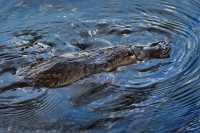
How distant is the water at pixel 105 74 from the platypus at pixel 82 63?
0.27ft

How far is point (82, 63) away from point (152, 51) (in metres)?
1.06

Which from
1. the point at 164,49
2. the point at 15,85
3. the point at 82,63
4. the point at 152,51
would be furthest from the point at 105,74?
the point at 15,85

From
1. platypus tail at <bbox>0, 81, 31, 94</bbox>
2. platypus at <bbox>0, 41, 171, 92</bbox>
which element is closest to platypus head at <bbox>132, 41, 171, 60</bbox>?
platypus at <bbox>0, 41, 171, 92</bbox>

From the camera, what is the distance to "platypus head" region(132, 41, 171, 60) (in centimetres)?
571

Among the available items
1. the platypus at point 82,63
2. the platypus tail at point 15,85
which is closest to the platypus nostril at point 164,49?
the platypus at point 82,63

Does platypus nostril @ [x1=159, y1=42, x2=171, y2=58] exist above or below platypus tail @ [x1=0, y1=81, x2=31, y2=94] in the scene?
above

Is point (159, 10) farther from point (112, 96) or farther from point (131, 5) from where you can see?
point (112, 96)

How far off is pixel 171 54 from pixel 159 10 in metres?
1.15

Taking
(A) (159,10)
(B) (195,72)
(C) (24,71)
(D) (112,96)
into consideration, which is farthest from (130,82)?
(A) (159,10)

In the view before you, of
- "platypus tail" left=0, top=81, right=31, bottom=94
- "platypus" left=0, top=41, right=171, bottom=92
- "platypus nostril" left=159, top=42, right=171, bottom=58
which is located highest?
"platypus nostril" left=159, top=42, right=171, bottom=58

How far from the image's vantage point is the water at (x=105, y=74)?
460 centimetres

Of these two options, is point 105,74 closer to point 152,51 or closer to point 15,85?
point 152,51

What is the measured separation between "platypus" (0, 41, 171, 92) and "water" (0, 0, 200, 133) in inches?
3.3

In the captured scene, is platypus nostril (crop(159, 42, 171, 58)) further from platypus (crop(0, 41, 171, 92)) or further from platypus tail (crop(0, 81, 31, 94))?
platypus tail (crop(0, 81, 31, 94))
